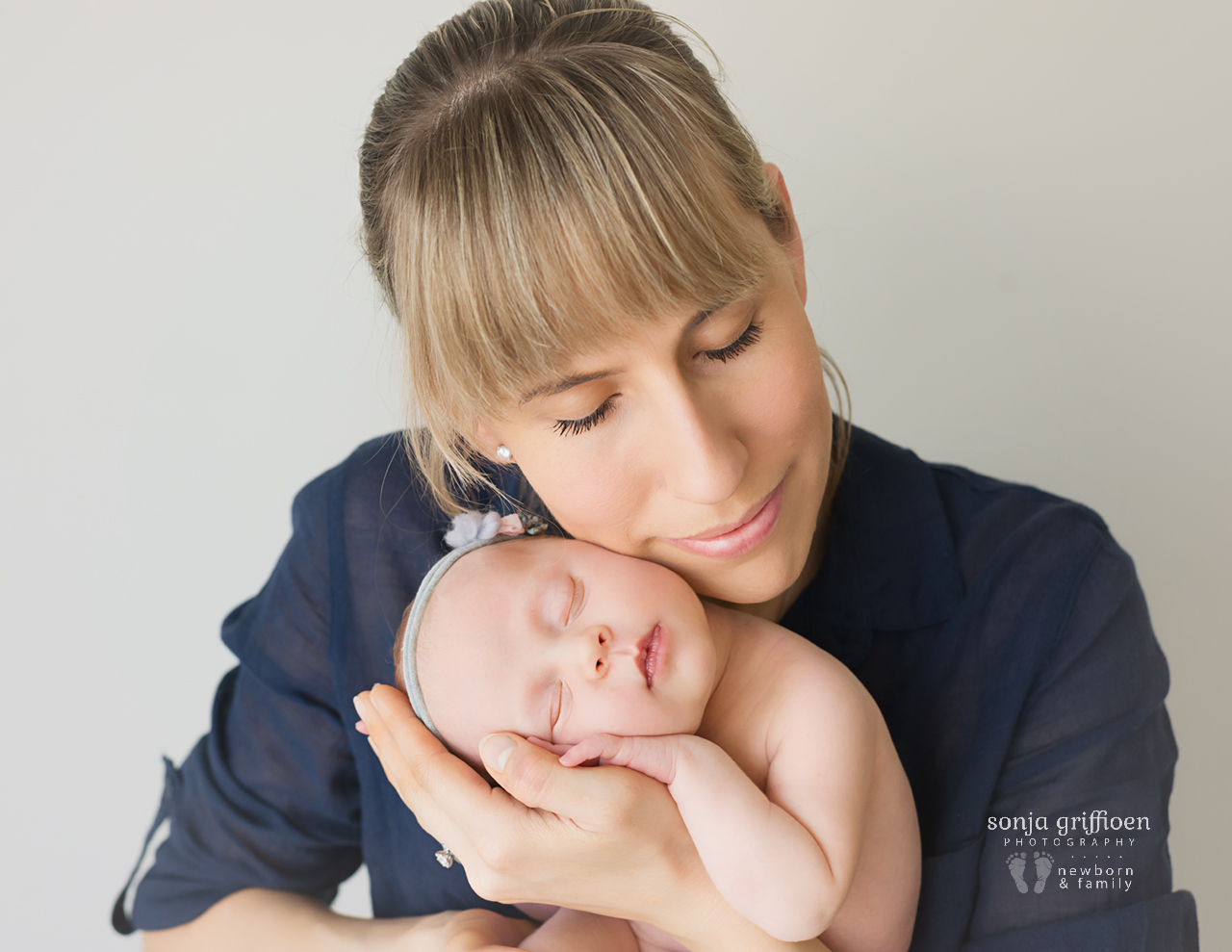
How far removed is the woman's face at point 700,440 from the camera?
1.02 metres

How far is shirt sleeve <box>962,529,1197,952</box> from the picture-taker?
3.79 ft

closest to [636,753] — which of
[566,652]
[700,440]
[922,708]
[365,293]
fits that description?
[566,652]

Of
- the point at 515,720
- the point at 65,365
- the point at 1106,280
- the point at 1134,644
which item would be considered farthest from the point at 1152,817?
the point at 65,365

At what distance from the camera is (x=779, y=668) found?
1171 millimetres

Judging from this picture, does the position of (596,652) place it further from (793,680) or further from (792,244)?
(792,244)

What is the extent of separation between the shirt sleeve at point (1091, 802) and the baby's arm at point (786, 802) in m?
0.28

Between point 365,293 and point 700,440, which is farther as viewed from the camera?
point 365,293

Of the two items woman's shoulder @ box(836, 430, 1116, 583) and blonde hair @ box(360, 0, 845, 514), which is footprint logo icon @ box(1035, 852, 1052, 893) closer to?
woman's shoulder @ box(836, 430, 1116, 583)

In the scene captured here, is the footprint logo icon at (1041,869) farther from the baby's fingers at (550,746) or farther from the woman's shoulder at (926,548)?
the baby's fingers at (550,746)

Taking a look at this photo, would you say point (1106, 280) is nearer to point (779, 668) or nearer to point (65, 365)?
point (779, 668)

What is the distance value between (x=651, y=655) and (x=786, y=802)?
9.1 inches

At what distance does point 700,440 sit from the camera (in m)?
1.02

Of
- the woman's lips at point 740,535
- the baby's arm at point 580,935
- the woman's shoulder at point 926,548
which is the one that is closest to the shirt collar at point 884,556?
the woman's shoulder at point 926,548

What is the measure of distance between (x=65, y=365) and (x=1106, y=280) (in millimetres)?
2291
